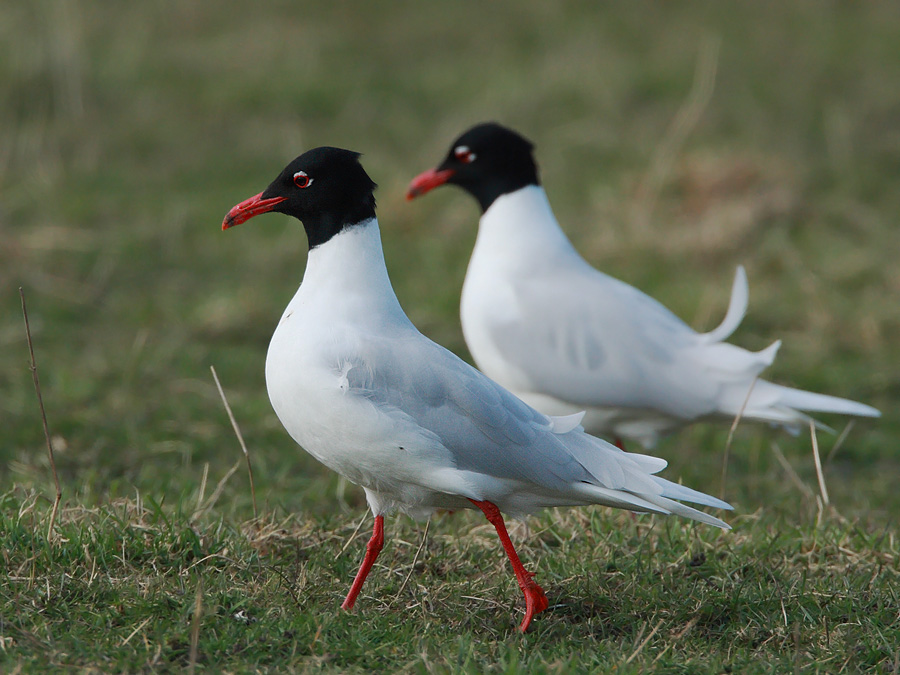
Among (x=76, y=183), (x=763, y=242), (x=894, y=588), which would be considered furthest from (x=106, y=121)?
(x=894, y=588)

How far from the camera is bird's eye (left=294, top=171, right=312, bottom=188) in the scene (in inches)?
138

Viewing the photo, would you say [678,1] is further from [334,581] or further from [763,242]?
[334,581]

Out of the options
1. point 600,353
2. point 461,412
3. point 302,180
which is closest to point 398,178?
point 600,353

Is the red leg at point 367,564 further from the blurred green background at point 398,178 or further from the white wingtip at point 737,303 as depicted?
the white wingtip at point 737,303

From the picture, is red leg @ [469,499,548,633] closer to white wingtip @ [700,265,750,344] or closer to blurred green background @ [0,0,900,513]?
blurred green background @ [0,0,900,513]

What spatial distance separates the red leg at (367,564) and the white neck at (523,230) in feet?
7.02

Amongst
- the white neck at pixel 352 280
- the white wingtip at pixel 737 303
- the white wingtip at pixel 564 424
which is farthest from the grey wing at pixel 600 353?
the white neck at pixel 352 280

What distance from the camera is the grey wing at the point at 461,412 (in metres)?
3.19

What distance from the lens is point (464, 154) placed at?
5.70 m

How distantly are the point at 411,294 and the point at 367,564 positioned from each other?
14.1 feet

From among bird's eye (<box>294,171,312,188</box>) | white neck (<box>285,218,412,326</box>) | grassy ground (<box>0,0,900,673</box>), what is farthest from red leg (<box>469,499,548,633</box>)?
bird's eye (<box>294,171,312,188</box>)

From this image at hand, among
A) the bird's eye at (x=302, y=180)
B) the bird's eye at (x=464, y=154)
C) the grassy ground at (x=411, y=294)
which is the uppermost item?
the bird's eye at (x=302, y=180)

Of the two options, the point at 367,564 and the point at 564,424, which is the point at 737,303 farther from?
the point at 367,564

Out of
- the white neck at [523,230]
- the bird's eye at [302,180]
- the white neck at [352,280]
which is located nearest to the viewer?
the white neck at [352,280]
